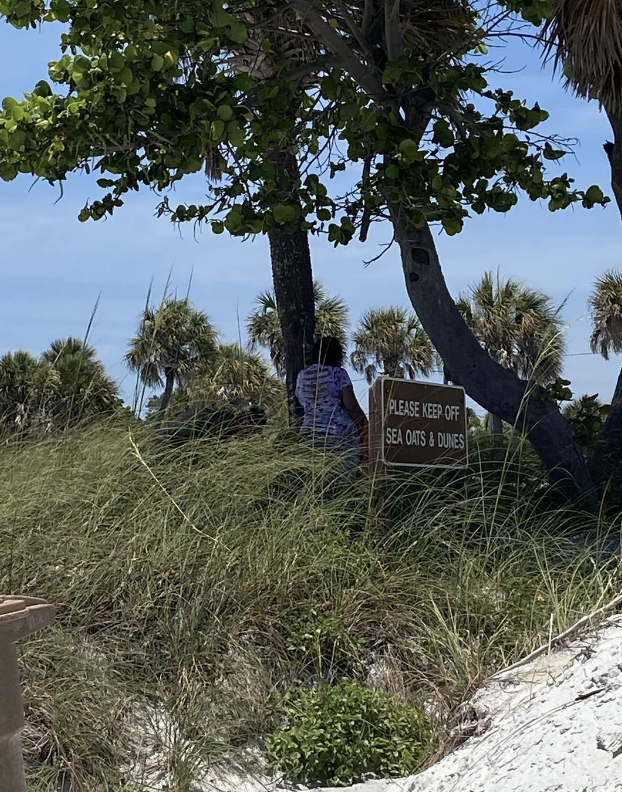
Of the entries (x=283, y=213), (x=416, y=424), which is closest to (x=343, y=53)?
(x=283, y=213)

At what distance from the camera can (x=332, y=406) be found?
291 inches

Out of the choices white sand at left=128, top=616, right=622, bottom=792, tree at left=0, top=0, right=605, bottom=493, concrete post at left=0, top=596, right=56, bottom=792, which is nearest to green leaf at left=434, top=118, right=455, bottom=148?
tree at left=0, top=0, right=605, bottom=493

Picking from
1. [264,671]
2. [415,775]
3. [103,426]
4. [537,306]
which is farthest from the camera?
[537,306]

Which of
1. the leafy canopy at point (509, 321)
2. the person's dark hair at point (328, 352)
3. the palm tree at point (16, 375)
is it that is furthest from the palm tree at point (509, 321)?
the person's dark hair at point (328, 352)

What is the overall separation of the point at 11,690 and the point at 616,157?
30.3 ft

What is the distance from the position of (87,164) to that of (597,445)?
5.54m

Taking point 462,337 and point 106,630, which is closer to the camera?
point 106,630

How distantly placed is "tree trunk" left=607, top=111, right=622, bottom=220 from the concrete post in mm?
9033

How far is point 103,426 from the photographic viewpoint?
7.00 m

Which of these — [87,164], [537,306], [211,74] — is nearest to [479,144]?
[211,74]

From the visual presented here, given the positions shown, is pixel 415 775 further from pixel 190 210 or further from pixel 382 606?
pixel 190 210

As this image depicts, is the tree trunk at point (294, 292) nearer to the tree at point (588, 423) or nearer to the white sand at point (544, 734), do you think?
the tree at point (588, 423)

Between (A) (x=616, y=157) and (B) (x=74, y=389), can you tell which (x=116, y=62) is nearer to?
(B) (x=74, y=389)

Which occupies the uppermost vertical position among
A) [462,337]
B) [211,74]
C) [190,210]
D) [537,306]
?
[537,306]
